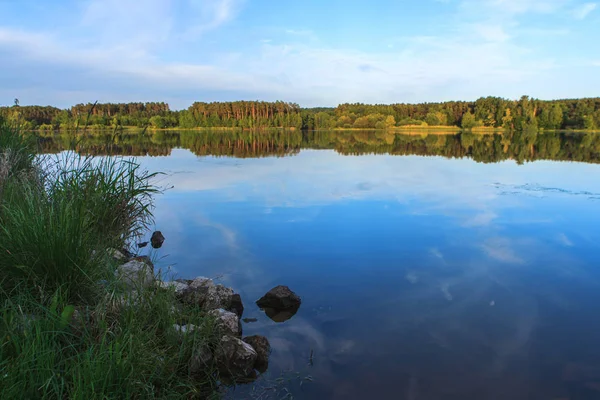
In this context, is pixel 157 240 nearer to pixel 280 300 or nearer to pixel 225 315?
pixel 280 300

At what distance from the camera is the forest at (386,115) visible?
313ft

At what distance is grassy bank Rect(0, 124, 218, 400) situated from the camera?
3.09m

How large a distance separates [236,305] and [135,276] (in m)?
1.57

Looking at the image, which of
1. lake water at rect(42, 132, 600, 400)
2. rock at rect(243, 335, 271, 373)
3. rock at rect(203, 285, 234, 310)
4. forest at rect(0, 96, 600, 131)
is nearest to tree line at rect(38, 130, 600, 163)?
lake water at rect(42, 132, 600, 400)

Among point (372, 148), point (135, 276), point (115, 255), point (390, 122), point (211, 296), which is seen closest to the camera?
point (135, 276)

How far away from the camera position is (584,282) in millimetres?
7426

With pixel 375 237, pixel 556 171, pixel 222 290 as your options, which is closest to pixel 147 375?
pixel 222 290

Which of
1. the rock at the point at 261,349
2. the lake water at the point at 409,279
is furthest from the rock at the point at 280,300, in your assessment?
the rock at the point at 261,349

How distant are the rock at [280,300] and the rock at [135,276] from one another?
6.18 feet

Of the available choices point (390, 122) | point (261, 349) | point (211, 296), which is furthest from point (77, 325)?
point (390, 122)

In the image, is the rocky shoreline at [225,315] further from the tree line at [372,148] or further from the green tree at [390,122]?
the green tree at [390,122]

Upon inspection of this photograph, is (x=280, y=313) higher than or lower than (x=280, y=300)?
lower

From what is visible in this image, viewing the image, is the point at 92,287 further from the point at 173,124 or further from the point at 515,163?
the point at 173,124

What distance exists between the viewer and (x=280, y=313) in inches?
249
